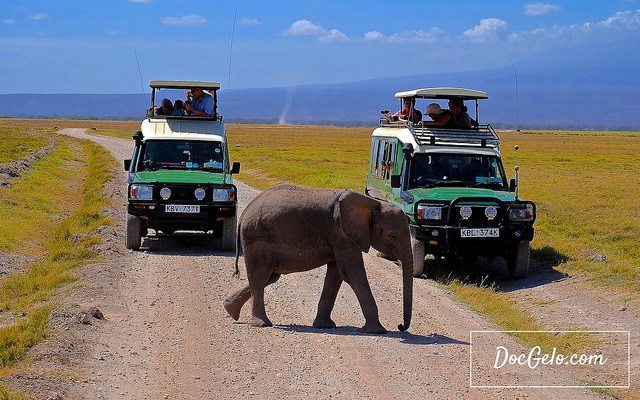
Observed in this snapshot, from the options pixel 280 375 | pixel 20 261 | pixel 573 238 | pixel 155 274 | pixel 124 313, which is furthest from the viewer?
pixel 573 238

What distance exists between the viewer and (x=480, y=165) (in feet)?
55.1

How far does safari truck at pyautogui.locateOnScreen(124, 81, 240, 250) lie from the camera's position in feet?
55.8

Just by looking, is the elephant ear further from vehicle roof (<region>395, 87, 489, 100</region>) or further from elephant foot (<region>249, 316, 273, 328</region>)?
vehicle roof (<region>395, 87, 489, 100</region>)

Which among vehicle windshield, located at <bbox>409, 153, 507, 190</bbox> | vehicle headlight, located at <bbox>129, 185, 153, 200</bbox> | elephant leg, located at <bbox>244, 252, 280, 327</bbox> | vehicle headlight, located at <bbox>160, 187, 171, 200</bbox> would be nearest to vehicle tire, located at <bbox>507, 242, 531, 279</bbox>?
vehicle windshield, located at <bbox>409, 153, 507, 190</bbox>

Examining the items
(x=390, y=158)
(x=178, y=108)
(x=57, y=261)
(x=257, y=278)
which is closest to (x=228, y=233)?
(x=57, y=261)

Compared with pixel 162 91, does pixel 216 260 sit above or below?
below

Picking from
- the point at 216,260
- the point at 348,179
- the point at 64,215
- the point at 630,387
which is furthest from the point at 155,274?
the point at 348,179

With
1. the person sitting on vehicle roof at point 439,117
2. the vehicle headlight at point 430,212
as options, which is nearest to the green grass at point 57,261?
the vehicle headlight at point 430,212

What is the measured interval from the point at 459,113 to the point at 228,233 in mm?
5031

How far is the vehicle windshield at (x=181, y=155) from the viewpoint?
720 inches

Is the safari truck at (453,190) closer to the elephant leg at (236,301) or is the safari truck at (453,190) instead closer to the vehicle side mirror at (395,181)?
the vehicle side mirror at (395,181)

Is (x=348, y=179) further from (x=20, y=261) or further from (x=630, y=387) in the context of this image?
(x=630, y=387)

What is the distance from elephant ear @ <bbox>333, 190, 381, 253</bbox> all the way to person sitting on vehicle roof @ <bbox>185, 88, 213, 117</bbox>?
9446 millimetres

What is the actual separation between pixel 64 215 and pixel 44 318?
14.8 meters
